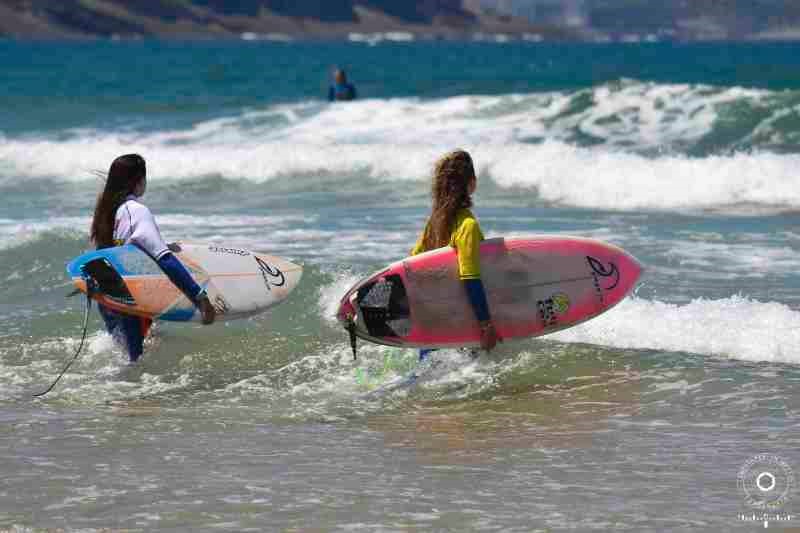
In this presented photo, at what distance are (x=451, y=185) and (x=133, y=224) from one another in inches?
64.5

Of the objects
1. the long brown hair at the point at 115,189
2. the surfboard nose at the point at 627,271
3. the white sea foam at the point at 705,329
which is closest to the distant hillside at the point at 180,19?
the white sea foam at the point at 705,329

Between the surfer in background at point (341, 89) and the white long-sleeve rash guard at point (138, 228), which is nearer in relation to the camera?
the white long-sleeve rash guard at point (138, 228)

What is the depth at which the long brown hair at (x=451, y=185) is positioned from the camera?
6152mm

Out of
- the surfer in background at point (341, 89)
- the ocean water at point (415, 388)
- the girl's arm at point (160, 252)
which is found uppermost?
the surfer in background at point (341, 89)

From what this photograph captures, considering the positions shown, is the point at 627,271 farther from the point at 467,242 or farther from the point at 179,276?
the point at 179,276

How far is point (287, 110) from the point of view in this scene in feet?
103

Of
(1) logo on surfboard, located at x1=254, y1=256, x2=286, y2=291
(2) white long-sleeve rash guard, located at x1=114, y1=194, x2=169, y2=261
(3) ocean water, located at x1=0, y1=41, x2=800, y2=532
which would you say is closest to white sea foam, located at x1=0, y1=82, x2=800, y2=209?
(3) ocean water, located at x1=0, y1=41, x2=800, y2=532

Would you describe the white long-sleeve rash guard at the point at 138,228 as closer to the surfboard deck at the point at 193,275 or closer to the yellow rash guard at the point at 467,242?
the surfboard deck at the point at 193,275

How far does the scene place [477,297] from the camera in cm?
636

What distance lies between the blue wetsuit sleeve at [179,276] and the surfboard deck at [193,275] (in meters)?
0.25

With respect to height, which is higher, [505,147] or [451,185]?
[505,147]

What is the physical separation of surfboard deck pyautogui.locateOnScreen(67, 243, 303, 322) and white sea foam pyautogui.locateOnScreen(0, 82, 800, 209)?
8213 millimetres

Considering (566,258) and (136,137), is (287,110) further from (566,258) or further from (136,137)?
(566,258)

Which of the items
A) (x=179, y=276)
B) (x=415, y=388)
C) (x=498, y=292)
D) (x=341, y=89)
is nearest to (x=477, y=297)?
(x=498, y=292)
